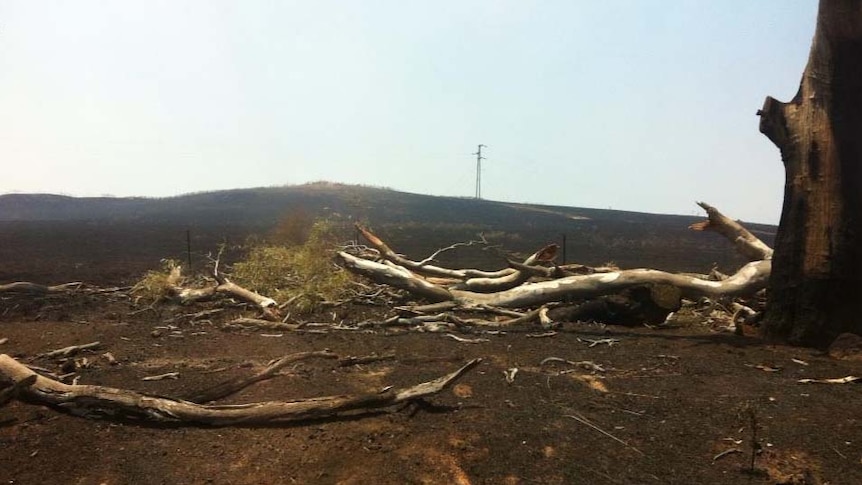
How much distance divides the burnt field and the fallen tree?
0.68 meters

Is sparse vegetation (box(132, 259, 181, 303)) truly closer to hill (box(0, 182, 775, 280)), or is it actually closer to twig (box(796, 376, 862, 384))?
hill (box(0, 182, 775, 280))

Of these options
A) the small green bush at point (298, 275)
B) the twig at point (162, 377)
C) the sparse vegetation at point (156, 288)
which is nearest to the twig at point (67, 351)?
the twig at point (162, 377)

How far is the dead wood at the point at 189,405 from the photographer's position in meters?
4.52

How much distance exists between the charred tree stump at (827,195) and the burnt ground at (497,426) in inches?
20.4

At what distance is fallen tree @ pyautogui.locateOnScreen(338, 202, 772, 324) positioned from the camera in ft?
29.0

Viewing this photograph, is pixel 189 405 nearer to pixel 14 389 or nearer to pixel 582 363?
pixel 14 389

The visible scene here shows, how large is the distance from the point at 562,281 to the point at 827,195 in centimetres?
365

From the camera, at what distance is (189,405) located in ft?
15.1

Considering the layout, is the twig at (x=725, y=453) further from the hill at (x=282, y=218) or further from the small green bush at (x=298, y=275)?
the hill at (x=282, y=218)

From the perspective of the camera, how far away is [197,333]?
8.31 meters

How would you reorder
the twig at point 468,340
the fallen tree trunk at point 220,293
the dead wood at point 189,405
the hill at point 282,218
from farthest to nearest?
the hill at point 282,218 < the fallen tree trunk at point 220,293 < the twig at point 468,340 < the dead wood at point 189,405

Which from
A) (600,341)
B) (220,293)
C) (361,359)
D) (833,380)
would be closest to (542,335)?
(600,341)

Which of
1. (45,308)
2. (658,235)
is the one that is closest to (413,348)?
(45,308)

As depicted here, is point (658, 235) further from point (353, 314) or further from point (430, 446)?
point (430, 446)
